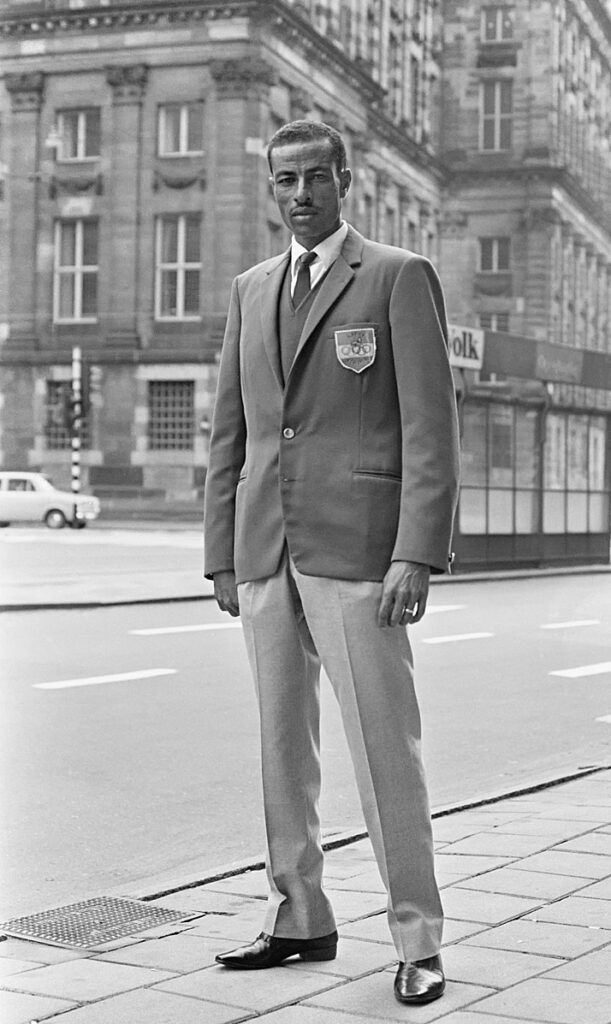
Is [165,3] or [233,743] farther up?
[165,3]

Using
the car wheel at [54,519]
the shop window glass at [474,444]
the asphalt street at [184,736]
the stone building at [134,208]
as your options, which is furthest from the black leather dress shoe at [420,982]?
the stone building at [134,208]

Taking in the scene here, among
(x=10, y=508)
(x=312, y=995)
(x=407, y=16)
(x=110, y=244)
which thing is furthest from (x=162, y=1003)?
(x=407, y=16)

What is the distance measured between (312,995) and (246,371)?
1.53 m

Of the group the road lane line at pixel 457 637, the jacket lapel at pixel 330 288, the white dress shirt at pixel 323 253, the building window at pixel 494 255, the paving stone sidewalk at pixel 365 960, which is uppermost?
the building window at pixel 494 255

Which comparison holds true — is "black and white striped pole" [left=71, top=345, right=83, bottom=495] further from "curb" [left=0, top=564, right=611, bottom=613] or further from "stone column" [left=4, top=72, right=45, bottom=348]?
"curb" [left=0, top=564, right=611, bottom=613]

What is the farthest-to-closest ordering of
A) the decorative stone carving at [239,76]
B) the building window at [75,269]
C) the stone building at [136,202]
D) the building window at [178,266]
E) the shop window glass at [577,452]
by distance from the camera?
the building window at [75,269] < the building window at [178,266] < the stone building at [136,202] < the decorative stone carving at [239,76] < the shop window glass at [577,452]

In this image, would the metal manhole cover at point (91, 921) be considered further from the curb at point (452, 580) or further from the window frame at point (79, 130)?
the window frame at point (79, 130)

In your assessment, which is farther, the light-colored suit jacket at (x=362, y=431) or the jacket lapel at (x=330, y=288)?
the jacket lapel at (x=330, y=288)

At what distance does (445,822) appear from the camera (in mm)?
6367

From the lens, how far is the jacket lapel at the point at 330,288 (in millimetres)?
4223

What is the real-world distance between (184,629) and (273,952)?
11545 millimetres

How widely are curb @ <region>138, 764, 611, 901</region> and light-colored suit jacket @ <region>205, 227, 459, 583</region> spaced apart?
4.87 feet

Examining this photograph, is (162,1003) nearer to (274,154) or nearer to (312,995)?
(312,995)

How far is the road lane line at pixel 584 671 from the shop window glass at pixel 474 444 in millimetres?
13349
